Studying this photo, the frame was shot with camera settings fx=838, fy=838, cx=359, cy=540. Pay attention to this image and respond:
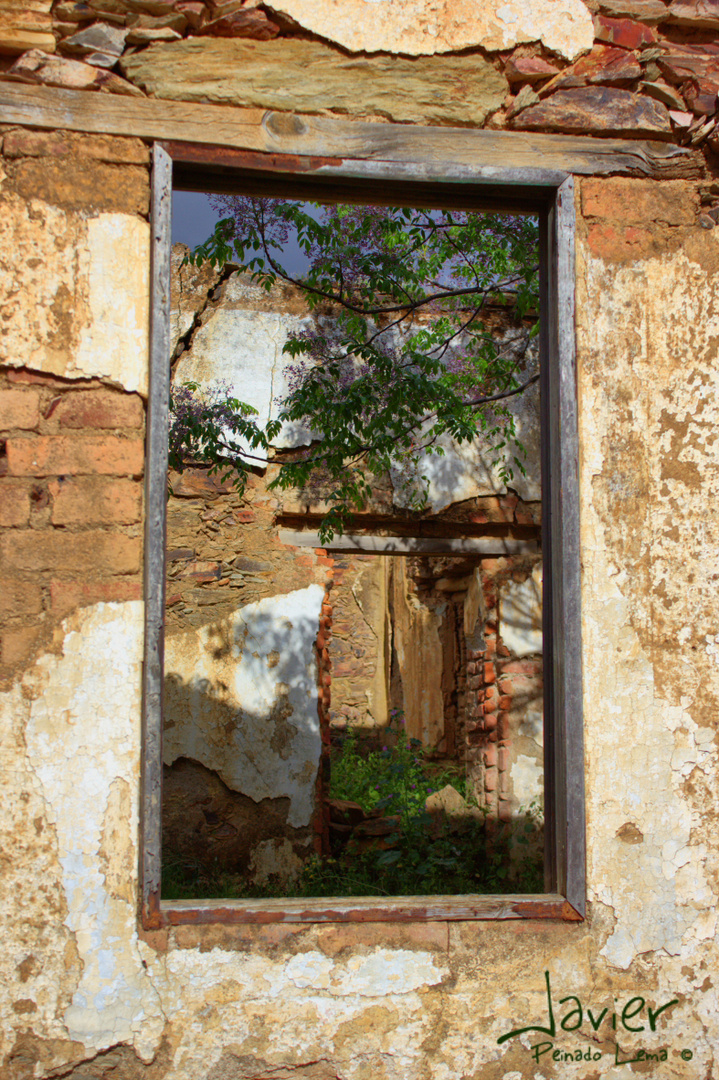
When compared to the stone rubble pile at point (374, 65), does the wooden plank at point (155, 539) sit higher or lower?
lower

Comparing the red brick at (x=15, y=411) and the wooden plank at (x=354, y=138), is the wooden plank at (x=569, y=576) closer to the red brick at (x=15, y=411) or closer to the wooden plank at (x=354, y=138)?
the wooden plank at (x=354, y=138)

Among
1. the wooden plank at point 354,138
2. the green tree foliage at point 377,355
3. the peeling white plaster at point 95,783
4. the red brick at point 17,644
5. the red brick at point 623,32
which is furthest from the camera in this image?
the green tree foliage at point 377,355

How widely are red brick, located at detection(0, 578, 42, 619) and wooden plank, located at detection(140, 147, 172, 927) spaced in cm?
26

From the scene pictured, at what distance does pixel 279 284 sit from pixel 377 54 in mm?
3468

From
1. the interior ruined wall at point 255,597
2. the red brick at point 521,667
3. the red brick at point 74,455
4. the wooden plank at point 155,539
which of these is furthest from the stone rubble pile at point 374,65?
the red brick at point 521,667

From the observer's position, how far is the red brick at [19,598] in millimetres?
1996

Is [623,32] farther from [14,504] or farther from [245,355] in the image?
[245,355]

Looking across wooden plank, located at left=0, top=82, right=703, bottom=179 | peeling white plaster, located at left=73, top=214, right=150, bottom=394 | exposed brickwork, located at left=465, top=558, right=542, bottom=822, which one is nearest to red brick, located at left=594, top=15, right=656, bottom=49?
wooden plank, located at left=0, top=82, right=703, bottom=179

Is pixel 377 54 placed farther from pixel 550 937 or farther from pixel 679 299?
pixel 550 937

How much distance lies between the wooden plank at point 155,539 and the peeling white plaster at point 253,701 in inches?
123

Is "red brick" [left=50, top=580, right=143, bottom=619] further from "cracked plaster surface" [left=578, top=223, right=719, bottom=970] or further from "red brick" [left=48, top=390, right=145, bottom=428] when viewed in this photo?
"cracked plaster surface" [left=578, top=223, right=719, bottom=970]

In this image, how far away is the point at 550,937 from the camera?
2023 mm

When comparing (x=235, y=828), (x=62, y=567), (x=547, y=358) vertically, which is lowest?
(x=235, y=828)

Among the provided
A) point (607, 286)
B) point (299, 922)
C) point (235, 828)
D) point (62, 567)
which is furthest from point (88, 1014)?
point (235, 828)
